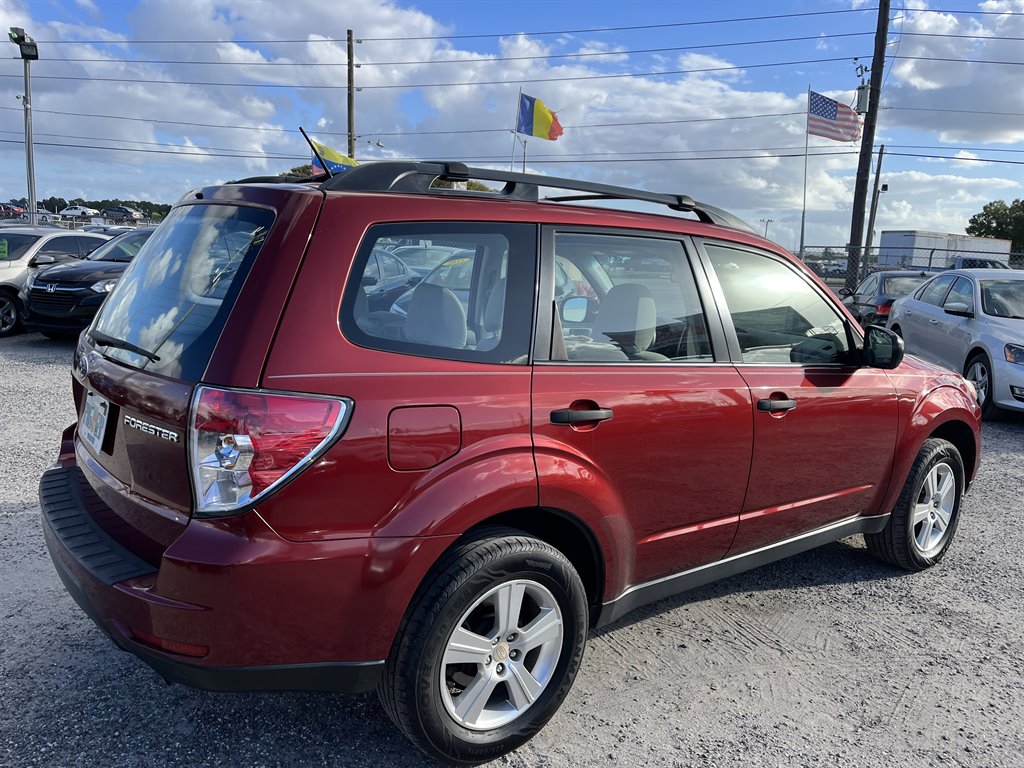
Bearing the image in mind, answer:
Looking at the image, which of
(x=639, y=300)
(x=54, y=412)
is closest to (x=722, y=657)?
(x=639, y=300)

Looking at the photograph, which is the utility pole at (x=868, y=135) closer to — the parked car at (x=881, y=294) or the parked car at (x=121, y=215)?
the parked car at (x=881, y=294)

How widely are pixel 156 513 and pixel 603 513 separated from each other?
143cm

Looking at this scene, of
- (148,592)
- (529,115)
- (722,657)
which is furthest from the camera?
(529,115)

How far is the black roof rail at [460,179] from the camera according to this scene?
2.52 metres

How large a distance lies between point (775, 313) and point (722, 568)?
115 cm

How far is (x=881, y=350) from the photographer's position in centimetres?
367

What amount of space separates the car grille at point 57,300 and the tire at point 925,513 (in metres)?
10.1

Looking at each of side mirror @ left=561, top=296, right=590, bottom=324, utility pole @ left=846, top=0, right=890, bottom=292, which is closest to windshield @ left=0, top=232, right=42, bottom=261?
side mirror @ left=561, top=296, right=590, bottom=324

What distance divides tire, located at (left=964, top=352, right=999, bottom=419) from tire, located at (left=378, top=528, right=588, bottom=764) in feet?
23.8

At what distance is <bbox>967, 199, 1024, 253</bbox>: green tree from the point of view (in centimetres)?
6122

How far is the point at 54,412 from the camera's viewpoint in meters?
7.02

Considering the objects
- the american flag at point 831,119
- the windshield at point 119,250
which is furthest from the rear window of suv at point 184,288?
the american flag at point 831,119

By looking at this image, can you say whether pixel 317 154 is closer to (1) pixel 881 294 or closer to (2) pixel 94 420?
(2) pixel 94 420

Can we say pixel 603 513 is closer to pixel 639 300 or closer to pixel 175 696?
pixel 639 300
